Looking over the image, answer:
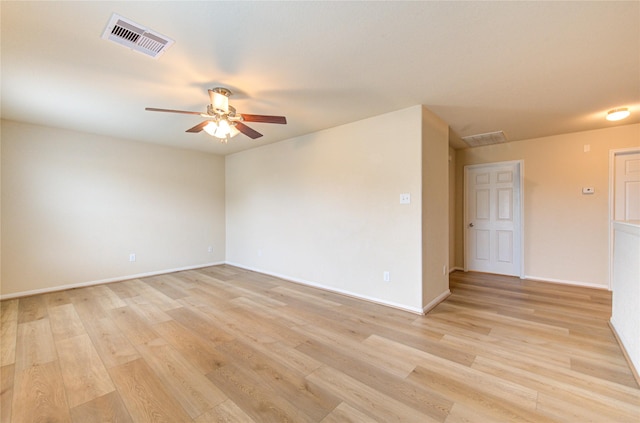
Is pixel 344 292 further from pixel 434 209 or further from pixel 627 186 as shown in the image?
pixel 627 186

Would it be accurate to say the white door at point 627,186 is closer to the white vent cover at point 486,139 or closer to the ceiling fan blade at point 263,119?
the white vent cover at point 486,139

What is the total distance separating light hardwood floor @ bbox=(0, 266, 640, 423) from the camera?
1623 millimetres

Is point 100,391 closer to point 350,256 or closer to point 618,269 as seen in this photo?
point 350,256

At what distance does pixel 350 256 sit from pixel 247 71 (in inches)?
102

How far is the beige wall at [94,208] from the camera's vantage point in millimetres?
3719

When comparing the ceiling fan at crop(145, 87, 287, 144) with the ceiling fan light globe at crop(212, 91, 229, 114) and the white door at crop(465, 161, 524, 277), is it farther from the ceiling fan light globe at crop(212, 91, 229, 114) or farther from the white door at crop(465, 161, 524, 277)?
the white door at crop(465, 161, 524, 277)

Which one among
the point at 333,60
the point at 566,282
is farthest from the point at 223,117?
the point at 566,282

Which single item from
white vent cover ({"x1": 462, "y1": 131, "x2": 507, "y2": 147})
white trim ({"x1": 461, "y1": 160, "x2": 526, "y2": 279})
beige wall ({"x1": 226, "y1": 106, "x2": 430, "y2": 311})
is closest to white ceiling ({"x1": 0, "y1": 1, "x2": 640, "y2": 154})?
beige wall ({"x1": 226, "y1": 106, "x2": 430, "y2": 311})

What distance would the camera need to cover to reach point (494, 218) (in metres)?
4.92

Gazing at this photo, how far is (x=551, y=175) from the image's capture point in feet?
14.2

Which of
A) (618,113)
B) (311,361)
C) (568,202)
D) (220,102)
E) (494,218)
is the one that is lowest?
(311,361)

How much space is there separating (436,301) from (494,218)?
256cm

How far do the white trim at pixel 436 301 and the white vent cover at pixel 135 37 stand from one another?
3574 mm

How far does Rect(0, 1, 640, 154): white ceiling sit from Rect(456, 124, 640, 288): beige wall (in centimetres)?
65
